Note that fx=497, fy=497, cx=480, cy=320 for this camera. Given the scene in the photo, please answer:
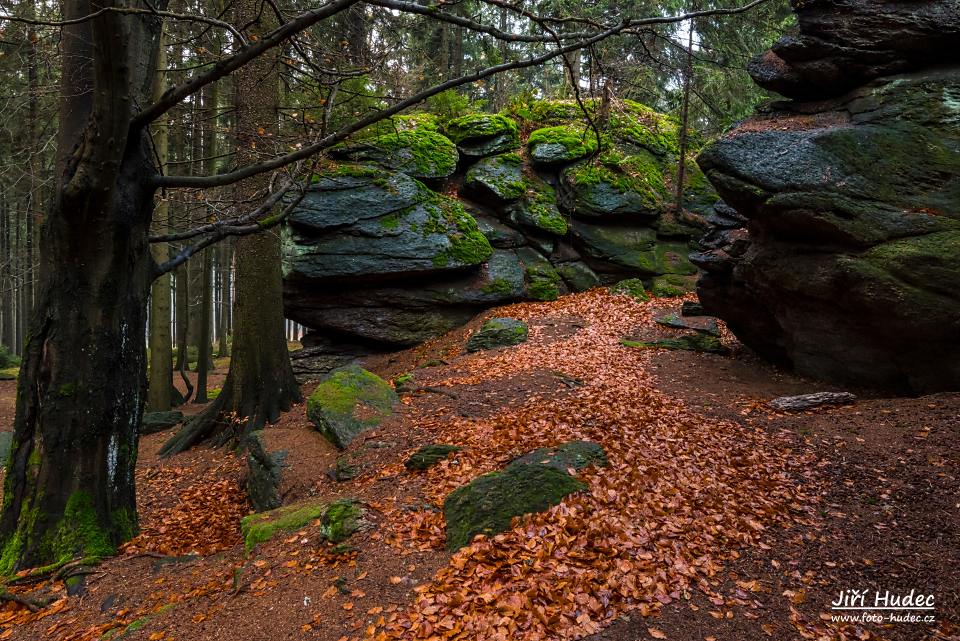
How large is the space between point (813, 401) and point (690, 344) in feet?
11.0

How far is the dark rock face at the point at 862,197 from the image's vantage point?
6.00 metres

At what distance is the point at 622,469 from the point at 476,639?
2362mm

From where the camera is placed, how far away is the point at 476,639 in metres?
3.04

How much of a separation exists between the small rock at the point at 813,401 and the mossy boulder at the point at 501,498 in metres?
3.73

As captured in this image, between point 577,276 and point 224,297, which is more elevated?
point 224,297

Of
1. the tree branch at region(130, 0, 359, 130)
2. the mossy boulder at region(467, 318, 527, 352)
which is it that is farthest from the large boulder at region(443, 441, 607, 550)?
the mossy boulder at region(467, 318, 527, 352)

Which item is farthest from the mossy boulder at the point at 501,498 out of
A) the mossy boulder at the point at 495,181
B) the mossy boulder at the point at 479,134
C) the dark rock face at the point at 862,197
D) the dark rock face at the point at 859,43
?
the mossy boulder at the point at 479,134

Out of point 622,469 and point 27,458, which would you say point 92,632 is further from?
point 622,469

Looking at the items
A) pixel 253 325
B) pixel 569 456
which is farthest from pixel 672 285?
pixel 253 325

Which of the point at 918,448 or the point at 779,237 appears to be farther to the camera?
the point at 779,237

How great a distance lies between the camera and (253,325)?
8.33 metres

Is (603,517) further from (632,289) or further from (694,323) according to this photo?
(632,289)

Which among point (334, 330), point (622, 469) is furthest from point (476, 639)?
point (334, 330)

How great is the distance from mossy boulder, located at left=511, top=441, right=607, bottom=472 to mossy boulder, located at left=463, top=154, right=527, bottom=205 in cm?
1066
